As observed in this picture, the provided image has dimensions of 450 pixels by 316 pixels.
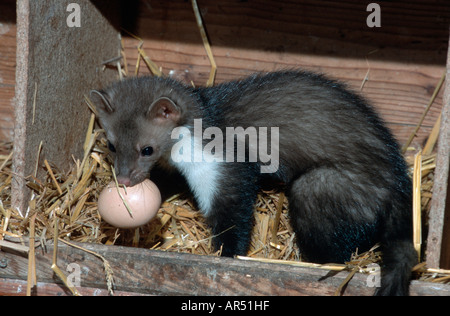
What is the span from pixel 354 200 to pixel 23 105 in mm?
2296

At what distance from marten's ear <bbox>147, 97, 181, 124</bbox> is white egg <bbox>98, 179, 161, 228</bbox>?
2.09 ft

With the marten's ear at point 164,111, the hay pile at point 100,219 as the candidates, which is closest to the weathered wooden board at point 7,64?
the hay pile at point 100,219

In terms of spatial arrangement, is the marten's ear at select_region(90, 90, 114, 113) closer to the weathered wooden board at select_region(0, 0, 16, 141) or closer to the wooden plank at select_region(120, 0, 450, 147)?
the wooden plank at select_region(120, 0, 450, 147)

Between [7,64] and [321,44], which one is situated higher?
[321,44]

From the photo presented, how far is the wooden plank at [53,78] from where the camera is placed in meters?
4.06

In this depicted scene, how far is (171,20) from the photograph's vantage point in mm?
5332

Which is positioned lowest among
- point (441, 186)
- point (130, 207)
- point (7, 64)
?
point (130, 207)

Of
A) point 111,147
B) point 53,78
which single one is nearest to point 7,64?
point 53,78

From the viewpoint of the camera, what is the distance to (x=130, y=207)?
3895 millimetres

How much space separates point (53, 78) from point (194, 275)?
186 cm

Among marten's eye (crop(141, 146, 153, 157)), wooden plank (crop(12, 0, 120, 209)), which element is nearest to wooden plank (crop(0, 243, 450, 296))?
wooden plank (crop(12, 0, 120, 209))

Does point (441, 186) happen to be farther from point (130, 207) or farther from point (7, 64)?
point (7, 64)

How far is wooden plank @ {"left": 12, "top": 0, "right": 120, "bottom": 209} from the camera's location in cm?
406

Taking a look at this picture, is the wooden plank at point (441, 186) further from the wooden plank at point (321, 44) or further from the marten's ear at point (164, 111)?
the marten's ear at point (164, 111)
